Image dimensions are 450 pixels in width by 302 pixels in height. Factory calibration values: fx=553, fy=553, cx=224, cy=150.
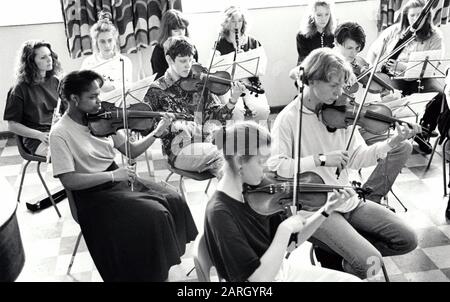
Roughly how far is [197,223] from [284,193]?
125 cm

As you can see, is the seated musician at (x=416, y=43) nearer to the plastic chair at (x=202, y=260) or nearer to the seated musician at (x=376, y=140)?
the seated musician at (x=376, y=140)

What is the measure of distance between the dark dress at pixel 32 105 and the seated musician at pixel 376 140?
1.81m

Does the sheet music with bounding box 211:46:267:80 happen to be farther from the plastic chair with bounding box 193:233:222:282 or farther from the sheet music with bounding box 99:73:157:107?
the plastic chair with bounding box 193:233:222:282

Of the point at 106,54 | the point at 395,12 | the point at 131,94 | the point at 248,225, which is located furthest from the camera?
the point at 395,12

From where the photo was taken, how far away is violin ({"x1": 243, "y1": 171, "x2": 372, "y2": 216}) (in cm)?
194

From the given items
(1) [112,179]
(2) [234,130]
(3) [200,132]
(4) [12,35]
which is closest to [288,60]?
(3) [200,132]

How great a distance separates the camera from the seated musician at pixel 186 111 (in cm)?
294

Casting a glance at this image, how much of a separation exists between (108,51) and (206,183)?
3.59ft

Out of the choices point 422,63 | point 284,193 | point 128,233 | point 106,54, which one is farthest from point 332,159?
point 106,54

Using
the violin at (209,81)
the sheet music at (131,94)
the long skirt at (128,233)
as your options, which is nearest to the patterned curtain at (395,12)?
the violin at (209,81)

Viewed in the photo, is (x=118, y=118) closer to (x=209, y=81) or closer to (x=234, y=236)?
(x=209, y=81)

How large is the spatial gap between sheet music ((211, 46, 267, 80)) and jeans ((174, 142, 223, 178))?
629mm

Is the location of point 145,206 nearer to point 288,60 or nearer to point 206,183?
point 206,183

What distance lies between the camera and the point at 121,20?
4316 mm
